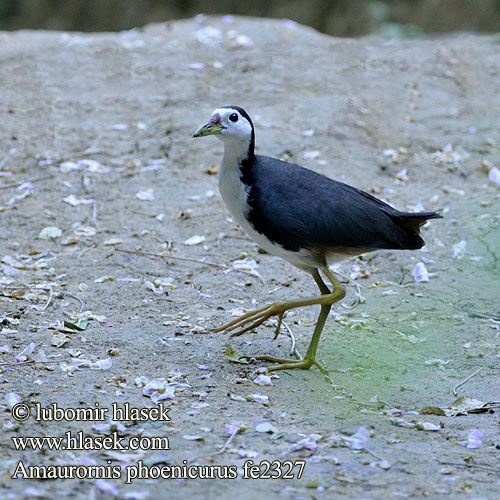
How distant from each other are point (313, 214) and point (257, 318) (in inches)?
25.0

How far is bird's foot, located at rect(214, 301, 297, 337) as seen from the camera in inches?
169

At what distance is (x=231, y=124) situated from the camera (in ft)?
13.9

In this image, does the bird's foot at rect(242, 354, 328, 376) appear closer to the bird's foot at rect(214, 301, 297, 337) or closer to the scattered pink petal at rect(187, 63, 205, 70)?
the bird's foot at rect(214, 301, 297, 337)

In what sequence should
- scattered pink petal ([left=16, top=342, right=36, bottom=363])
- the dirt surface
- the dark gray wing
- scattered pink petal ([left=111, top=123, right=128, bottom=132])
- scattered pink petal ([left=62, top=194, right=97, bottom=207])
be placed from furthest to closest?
scattered pink petal ([left=111, top=123, right=128, bottom=132]) < scattered pink petal ([left=62, top=194, right=97, bottom=207]) < the dark gray wing < scattered pink petal ([left=16, top=342, right=36, bottom=363]) < the dirt surface

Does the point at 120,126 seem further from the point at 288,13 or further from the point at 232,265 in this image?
the point at 288,13

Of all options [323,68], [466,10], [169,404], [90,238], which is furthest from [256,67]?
[466,10]

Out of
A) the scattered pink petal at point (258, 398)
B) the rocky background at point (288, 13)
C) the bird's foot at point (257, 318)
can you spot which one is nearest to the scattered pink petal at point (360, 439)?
the scattered pink petal at point (258, 398)

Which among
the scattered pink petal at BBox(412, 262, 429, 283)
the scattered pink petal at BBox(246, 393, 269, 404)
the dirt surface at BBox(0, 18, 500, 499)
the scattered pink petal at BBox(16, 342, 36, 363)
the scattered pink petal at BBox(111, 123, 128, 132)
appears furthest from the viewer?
the scattered pink petal at BBox(111, 123, 128, 132)

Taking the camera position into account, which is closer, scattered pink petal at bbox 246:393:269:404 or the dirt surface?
the dirt surface

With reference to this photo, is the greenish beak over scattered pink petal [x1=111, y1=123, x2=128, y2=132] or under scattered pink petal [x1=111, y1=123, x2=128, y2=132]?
over

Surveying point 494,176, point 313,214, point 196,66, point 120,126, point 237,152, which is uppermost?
point 237,152

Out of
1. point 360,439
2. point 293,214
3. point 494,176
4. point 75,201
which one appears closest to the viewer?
point 360,439

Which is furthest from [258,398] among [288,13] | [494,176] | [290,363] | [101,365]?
[288,13]

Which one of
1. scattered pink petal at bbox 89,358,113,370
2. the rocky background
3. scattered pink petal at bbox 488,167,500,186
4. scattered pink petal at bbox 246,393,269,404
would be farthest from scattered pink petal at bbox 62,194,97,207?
the rocky background
